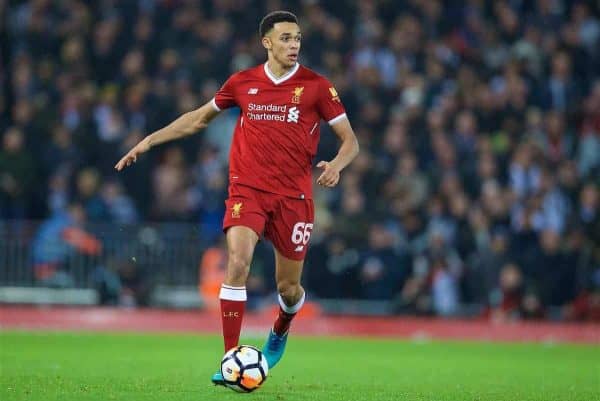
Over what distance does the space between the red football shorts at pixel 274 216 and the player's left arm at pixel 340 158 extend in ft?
1.56

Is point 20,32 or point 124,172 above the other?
point 20,32

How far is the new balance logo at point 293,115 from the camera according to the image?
33.4ft

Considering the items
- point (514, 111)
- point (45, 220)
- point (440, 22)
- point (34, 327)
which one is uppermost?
point (440, 22)

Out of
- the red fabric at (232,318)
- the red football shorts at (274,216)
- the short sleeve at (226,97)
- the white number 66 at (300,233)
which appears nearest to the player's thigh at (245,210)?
the red football shorts at (274,216)

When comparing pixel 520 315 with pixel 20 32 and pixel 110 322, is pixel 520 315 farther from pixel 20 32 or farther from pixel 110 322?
pixel 20 32

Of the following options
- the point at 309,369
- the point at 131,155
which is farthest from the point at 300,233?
the point at 309,369

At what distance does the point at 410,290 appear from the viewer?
2042cm

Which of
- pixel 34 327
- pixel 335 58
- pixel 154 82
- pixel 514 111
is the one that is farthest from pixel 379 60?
pixel 34 327

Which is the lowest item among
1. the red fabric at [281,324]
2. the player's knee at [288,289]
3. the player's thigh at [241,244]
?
the red fabric at [281,324]

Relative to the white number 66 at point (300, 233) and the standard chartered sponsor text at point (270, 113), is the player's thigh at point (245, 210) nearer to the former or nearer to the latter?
the white number 66 at point (300, 233)

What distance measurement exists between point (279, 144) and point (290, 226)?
65 cm

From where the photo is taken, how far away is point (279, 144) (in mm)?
10109

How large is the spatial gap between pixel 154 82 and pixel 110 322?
466cm

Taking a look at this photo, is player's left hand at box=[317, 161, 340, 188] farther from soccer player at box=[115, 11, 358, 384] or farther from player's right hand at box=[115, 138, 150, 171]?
player's right hand at box=[115, 138, 150, 171]
